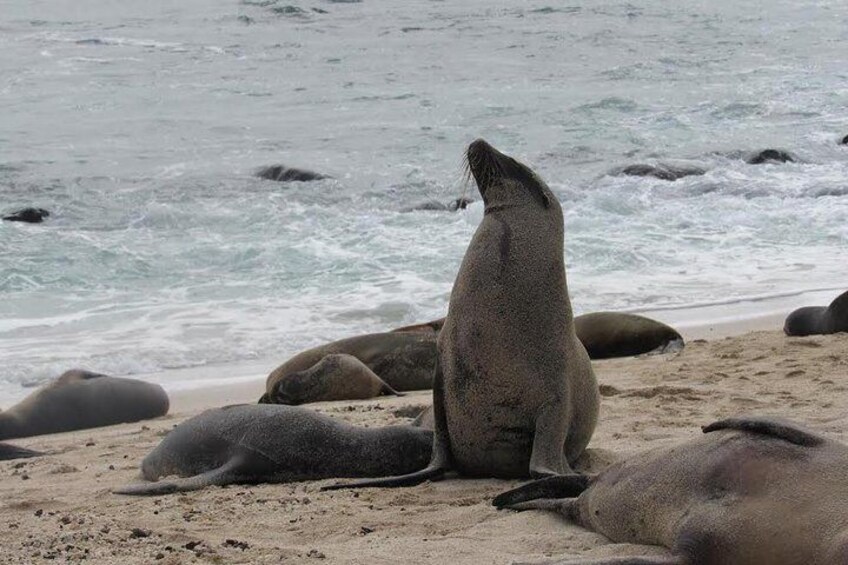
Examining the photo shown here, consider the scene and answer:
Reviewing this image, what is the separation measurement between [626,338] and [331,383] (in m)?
1.97

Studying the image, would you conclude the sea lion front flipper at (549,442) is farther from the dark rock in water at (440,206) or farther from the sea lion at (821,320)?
the dark rock in water at (440,206)

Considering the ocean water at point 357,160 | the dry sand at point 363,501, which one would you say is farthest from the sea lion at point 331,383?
the ocean water at point 357,160

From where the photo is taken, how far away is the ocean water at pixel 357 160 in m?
10.5

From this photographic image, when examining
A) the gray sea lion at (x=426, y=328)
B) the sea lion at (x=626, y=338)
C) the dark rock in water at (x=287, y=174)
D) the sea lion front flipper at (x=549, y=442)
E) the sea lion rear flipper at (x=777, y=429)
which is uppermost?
the sea lion rear flipper at (x=777, y=429)

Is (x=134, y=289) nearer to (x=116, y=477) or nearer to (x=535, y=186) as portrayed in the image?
(x=116, y=477)

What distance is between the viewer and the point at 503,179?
5.52 meters

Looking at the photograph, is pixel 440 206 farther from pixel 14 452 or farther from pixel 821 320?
pixel 14 452

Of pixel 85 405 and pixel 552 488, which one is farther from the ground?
pixel 552 488

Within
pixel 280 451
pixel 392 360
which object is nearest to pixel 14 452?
pixel 280 451

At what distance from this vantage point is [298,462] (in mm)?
5461

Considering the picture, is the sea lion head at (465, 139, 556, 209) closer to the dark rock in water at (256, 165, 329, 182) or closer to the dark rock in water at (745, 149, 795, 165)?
the dark rock in water at (256, 165, 329, 182)

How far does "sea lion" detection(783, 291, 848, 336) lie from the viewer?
8.77 m

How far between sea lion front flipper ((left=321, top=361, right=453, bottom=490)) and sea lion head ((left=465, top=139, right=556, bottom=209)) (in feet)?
2.27

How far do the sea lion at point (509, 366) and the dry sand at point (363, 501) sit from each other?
0.14 metres
